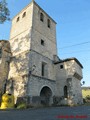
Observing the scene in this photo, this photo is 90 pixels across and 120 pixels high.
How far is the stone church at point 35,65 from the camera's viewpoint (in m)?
18.0

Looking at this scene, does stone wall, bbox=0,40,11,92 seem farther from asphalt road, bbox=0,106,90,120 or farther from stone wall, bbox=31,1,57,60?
asphalt road, bbox=0,106,90,120

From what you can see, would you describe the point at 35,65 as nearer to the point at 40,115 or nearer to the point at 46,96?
the point at 46,96

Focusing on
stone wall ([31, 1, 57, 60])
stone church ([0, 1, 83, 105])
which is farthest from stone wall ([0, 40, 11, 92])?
stone wall ([31, 1, 57, 60])

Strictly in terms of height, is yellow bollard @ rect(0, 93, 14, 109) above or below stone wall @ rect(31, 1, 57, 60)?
below

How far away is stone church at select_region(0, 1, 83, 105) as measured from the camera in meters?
18.0

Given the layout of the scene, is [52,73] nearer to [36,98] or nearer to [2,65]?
[36,98]

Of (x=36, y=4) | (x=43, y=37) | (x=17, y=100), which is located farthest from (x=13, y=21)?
(x=17, y=100)

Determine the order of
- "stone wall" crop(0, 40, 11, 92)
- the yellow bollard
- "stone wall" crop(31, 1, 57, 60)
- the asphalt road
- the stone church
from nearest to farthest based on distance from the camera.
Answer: the asphalt road → the yellow bollard → the stone church → "stone wall" crop(0, 40, 11, 92) → "stone wall" crop(31, 1, 57, 60)

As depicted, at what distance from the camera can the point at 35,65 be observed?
1909cm

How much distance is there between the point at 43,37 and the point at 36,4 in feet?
19.0

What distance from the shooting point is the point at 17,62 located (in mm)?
20062

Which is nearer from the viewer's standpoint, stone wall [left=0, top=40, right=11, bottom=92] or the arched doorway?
stone wall [left=0, top=40, right=11, bottom=92]

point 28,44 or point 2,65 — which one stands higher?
point 28,44

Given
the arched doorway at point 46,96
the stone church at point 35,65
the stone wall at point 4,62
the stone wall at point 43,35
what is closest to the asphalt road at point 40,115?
the stone church at point 35,65
